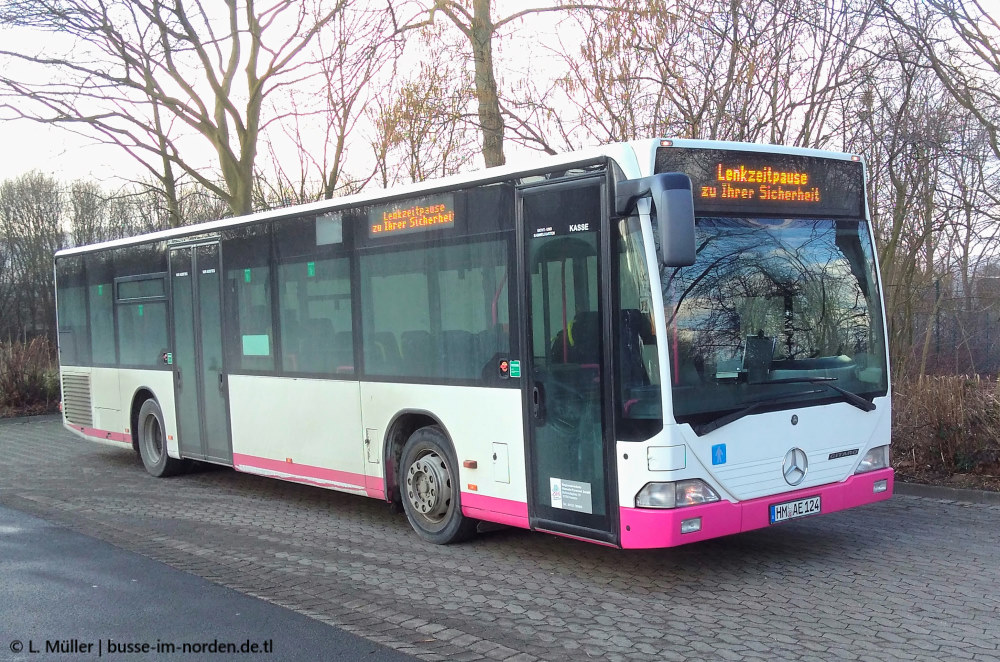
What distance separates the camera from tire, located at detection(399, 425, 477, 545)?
812cm

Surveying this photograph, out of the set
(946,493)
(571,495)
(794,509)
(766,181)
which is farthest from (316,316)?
(946,493)

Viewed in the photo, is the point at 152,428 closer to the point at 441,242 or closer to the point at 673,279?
the point at 441,242

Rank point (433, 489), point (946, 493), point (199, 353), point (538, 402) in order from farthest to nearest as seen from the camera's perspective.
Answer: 1. point (199, 353)
2. point (946, 493)
3. point (433, 489)
4. point (538, 402)

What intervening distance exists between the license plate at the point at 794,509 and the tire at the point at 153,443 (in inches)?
326

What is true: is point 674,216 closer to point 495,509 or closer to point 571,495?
point 571,495

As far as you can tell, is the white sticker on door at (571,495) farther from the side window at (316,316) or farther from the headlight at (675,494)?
the side window at (316,316)

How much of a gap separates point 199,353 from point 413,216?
433 cm

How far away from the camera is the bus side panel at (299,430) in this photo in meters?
9.22

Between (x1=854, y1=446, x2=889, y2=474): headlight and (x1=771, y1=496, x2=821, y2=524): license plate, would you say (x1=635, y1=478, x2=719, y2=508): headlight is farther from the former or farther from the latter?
(x1=854, y1=446, x2=889, y2=474): headlight

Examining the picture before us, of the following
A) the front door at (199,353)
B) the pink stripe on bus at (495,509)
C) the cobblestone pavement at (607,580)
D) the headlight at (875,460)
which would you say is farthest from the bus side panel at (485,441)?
the front door at (199,353)

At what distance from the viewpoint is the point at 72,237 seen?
36.0 meters

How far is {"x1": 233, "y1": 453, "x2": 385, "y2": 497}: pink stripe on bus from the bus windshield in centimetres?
357

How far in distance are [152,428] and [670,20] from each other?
8.47 m

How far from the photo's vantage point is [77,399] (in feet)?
47.4
